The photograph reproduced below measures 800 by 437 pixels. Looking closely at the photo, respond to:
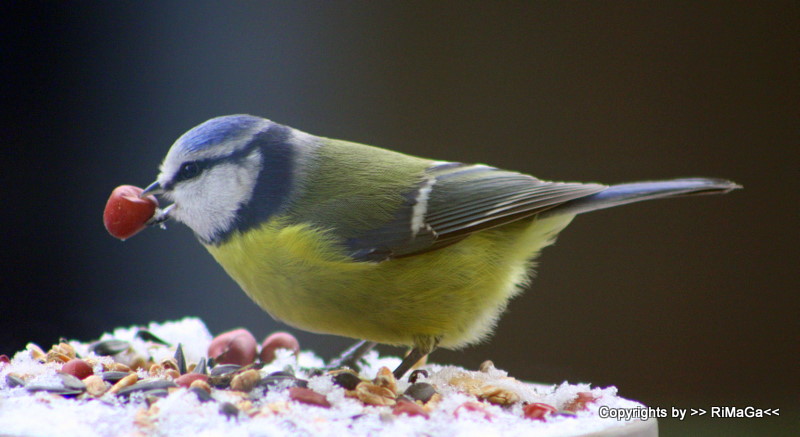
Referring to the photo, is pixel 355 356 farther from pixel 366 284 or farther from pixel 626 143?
pixel 626 143

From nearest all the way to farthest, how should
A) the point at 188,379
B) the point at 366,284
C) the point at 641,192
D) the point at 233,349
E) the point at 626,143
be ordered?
the point at 188,379
the point at 366,284
the point at 641,192
the point at 233,349
the point at 626,143

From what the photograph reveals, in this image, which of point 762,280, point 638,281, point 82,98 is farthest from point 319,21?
point 762,280

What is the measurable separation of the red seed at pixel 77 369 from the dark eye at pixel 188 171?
38 cm

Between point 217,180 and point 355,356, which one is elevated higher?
point 217,180

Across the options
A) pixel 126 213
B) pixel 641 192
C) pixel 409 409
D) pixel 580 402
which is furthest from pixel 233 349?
pixel 641 192

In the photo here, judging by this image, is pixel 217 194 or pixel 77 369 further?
pixel 217 194

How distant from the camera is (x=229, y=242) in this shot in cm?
132

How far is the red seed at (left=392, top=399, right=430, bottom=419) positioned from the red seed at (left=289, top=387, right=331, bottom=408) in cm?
9

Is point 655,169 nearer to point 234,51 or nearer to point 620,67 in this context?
point 620,67

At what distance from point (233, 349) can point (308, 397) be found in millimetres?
556

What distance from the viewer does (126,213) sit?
4.25 feet

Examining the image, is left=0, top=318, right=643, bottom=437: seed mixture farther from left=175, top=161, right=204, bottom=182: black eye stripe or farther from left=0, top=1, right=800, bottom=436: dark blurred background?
left=0, top=1, right=800, bottom=436: dark blurred background

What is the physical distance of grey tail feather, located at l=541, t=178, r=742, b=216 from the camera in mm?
1276

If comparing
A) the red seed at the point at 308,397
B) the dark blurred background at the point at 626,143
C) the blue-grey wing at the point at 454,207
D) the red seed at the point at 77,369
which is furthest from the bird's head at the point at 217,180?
the dark blurred background at the point at 626,143
